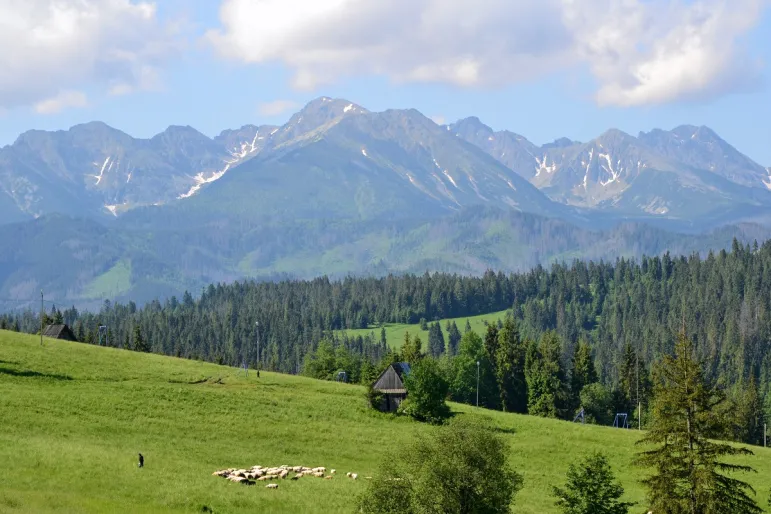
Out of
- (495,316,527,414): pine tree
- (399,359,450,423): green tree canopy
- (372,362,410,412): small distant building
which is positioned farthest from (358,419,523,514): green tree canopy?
(495,316,527,414): pine tree

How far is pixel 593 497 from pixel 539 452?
30908 millimetres

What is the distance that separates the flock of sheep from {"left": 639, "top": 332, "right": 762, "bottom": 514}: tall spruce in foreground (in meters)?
26.0

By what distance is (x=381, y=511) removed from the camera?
52719mm

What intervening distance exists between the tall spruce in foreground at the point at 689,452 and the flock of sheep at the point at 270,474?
26046 mm

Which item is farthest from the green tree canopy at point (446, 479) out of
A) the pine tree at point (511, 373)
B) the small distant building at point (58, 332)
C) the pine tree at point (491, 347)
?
the small distant building at point (58, 332)

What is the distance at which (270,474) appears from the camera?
221 ft

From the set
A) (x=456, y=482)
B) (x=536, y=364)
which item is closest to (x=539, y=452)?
(x=456, y=482)

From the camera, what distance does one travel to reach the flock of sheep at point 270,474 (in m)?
64.2

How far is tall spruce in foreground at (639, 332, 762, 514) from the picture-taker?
4944 cm

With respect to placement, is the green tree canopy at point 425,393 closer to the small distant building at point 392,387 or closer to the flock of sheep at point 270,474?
the small distant building at point 392,387

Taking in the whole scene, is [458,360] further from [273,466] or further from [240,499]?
[240,499]

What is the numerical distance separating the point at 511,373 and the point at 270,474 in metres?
80.5

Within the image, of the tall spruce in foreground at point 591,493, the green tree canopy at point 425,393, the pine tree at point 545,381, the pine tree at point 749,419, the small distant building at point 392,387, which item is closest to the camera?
the tall spruce in foreground at point 591,493

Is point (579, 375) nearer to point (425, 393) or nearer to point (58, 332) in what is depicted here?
point (425, 393)
